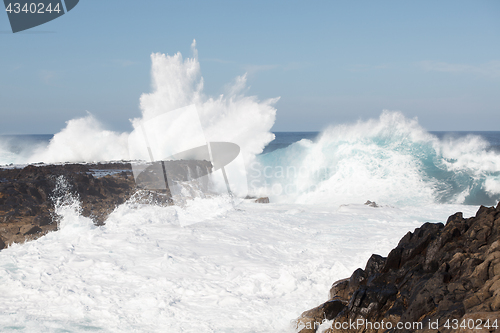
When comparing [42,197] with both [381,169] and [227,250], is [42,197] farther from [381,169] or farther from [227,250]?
[381,169]

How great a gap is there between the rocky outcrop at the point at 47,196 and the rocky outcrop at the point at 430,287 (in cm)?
806

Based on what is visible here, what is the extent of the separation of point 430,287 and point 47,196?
11.2 meters

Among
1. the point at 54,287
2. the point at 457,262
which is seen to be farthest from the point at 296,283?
the point at 54,287

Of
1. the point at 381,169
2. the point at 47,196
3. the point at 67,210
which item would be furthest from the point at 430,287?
the point at 381,169

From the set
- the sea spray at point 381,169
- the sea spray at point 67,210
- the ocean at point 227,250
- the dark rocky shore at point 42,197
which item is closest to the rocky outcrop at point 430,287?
the ocean at point 227,250

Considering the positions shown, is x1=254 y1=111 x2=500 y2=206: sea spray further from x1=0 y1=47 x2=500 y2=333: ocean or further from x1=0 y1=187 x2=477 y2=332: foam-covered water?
x1=0 y1=187 x2=477 y2=332: foam-covered water

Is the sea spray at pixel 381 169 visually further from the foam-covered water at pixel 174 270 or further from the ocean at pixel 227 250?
the foam-covered water at pixel 174 270

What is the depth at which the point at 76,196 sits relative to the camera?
1188 cm

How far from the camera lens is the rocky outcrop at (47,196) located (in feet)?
31.3

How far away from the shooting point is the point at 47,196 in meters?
11.3

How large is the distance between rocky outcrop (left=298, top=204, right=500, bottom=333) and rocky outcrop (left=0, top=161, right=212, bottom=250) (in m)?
8.06

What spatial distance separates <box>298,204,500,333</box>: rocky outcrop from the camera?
4125 millimetres

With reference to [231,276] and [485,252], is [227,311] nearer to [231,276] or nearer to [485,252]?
[231,276]

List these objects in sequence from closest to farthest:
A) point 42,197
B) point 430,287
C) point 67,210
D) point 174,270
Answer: point 430,287 → point 174,270 → point 67,210 → point 42,197
